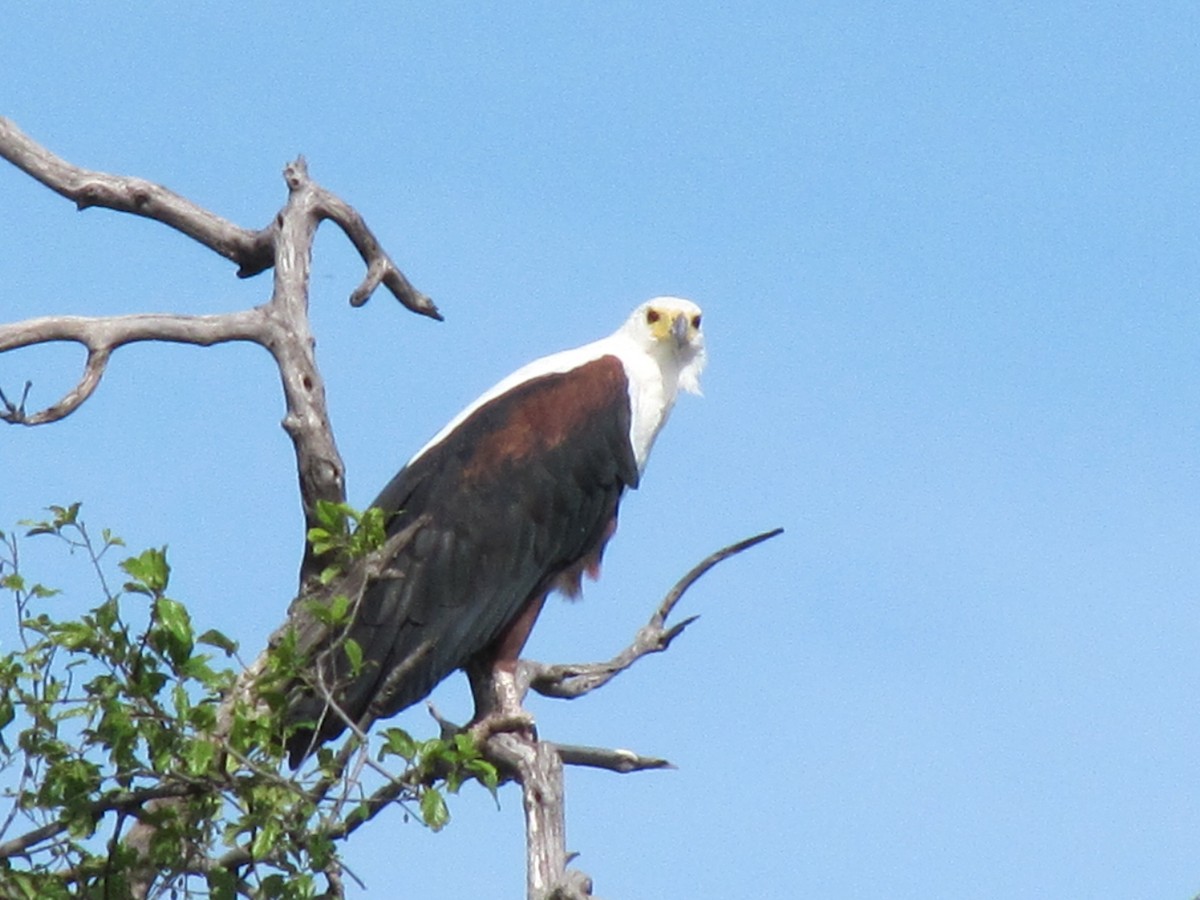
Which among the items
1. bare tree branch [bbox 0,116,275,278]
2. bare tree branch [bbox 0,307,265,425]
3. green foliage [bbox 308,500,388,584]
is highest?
bare tree branch [bbox 0,116,275,278]

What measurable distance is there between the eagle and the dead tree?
1.79ft

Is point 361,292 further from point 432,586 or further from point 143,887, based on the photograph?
point 143,887

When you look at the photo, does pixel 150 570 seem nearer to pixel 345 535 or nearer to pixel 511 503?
pixel 345 535

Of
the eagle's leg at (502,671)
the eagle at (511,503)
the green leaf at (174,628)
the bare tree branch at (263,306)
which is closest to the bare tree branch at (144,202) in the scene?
the bare tree branch at (263,306)

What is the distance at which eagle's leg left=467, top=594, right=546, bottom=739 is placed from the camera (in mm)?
5855

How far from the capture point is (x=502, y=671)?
6.27m

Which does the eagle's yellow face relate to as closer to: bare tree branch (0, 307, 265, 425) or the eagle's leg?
the eagle's leg

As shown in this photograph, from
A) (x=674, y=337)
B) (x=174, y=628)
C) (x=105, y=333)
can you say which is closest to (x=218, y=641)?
(x=174, y=628)

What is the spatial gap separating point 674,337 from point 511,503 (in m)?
0.89

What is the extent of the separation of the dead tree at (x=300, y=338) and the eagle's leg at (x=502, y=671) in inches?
2.8

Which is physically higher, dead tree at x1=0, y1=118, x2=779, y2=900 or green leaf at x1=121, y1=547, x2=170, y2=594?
dead tree at x1=0, y1=118, x2=779, y2=900

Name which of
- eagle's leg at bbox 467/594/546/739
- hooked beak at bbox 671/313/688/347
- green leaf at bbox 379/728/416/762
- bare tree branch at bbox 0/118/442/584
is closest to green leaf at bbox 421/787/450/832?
green leaf at bbox 379/728/416/762

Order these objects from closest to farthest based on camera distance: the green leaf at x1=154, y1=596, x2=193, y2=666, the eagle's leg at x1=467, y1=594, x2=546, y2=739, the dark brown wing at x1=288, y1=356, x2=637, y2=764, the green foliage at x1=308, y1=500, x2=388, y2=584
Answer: the green leaf at x1=154, y1=596, x2=193, y2=666
the green foliage at x1=308, y1=500, x2=388, y2=584
the eagle's leg at x1=467, y1=594, x2=546, y2=739
the dark brown wing at x1=288, y1=356, x2=637, y2=764

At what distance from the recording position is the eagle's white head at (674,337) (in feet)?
23.6
